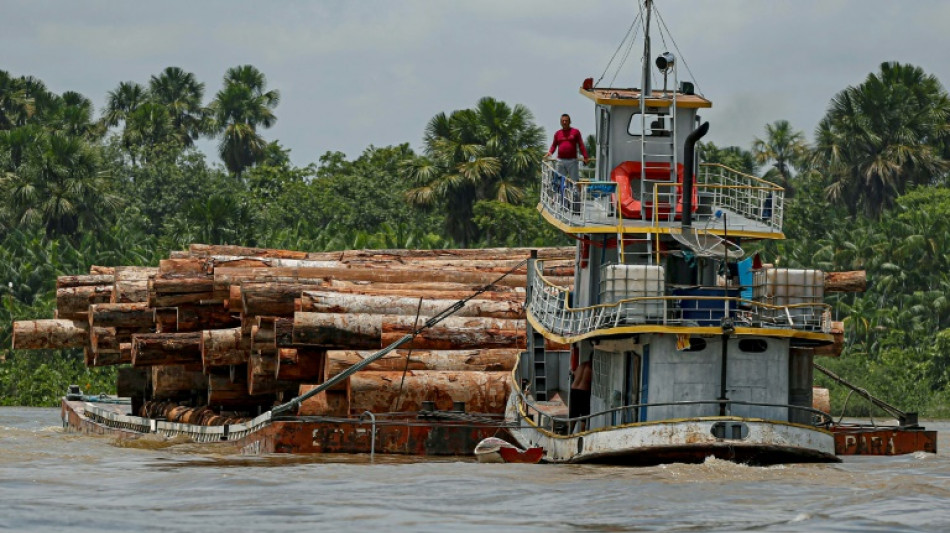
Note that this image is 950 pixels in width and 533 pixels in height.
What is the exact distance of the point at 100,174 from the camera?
2884 inches

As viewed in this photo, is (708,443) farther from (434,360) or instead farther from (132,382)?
(132,382)

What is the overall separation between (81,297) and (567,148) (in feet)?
45.9

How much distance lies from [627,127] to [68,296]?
51.2 feet

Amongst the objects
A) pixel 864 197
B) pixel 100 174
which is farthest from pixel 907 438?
pixel 100 174

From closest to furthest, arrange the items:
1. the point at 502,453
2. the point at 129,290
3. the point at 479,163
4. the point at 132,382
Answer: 1. the point at 502,453
2. the point at 129,290
3. the point at 132,382
4. the point at 479,163

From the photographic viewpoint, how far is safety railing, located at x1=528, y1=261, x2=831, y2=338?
77.3 feet

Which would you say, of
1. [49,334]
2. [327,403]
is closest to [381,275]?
[327,403]

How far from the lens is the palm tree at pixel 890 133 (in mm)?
66312

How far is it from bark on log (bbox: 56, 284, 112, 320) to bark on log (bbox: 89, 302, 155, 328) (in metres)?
2.57

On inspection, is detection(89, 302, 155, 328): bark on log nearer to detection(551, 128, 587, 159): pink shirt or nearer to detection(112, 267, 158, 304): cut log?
detection(112, 267, 158, 304): cut log

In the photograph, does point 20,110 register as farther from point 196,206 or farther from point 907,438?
point 907,438

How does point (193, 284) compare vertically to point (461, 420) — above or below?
above

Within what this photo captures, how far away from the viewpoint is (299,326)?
28938 mm

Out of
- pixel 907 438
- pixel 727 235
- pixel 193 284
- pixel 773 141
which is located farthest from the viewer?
pixel 773 141
